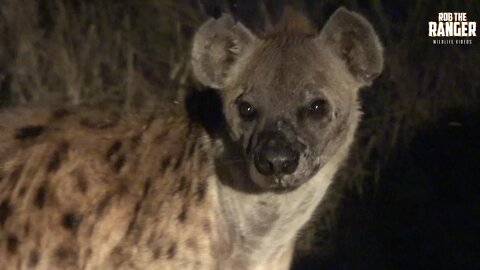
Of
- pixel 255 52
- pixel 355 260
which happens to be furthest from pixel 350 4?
pixel 255 52

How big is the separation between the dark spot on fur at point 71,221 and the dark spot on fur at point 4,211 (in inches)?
6.7

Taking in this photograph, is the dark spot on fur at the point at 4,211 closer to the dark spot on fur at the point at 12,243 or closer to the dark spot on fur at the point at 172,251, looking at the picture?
the dark spot on fur at the point at 12,243

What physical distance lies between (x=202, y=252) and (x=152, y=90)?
214 centimetres

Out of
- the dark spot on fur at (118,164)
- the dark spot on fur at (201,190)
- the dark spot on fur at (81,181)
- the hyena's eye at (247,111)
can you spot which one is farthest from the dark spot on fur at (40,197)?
the hyena's eye at (247,111)

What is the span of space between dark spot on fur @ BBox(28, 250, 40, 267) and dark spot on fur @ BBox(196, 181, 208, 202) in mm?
483

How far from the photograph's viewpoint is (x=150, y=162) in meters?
3.31

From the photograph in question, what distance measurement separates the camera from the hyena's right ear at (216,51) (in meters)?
3.34

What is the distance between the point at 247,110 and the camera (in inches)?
126

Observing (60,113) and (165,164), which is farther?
(60,113)

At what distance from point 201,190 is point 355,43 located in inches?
22.7

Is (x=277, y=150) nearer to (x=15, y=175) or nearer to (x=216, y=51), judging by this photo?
(x=216, y=51)

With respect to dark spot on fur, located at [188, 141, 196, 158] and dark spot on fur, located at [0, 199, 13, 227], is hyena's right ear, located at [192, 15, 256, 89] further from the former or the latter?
dark spot on fur, located at [0, 199, 13, 227]
